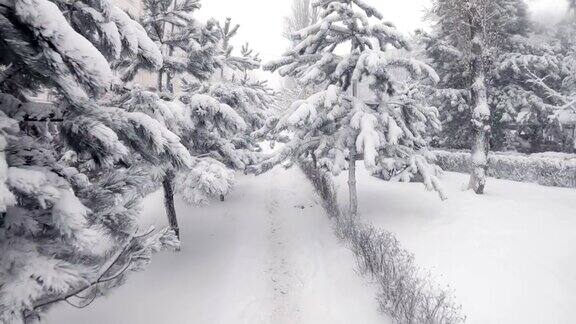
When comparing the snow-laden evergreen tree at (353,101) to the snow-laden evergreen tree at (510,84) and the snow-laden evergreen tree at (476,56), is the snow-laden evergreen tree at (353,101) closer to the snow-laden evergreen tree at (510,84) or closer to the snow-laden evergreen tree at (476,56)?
the snow-laden evergreen tree at (476,56)

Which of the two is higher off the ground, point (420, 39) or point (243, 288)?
point (420, 39)

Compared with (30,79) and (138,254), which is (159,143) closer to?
(138,254)

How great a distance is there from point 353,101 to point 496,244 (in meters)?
5.11

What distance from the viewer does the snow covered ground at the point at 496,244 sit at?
5730 mm

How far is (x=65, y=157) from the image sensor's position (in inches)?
191

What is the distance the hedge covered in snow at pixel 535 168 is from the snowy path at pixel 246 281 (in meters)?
10.5

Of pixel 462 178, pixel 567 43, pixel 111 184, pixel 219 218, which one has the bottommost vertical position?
pixel 219 218

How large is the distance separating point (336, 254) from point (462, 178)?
1158 centimetres

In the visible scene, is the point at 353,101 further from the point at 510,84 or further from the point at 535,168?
the point at 510,84

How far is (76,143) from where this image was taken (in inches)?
146

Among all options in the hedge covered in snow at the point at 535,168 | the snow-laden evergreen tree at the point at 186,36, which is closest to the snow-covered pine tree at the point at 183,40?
the snow-laden evergreen tree at the point at 186,36

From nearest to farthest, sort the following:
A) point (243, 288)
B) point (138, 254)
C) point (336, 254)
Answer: point (138, 254) < point (243, 288) < point (336, 254)

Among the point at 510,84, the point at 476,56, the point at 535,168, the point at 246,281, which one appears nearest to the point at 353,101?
the point at 246,281

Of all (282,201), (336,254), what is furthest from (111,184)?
(282,201)
